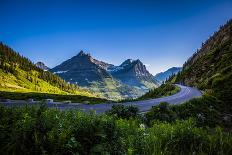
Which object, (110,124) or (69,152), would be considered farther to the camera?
(110,124)

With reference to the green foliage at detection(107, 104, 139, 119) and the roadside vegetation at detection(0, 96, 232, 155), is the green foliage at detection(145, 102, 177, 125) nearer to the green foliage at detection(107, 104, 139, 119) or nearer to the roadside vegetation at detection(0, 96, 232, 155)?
the green foliage at detection(107, 104, 139, 119)

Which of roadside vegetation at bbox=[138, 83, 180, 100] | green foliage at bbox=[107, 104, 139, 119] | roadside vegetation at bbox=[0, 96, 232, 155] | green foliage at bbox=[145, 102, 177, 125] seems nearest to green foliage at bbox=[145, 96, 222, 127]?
green foliage at bbox=[145, 102, 177, 125]

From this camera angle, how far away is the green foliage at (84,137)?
24.9 ft

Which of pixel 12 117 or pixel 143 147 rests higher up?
pixel 12 117

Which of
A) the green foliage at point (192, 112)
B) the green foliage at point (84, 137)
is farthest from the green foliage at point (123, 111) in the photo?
the green foliage at point (84, 137)

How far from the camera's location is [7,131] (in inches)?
327

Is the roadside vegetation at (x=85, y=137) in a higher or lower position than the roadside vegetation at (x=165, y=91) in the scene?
lower

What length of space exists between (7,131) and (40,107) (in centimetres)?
166

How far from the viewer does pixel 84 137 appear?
8.41 meters

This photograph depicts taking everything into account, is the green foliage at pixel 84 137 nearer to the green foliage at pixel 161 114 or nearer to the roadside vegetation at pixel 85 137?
the roadside vegetation at pixel 85 137

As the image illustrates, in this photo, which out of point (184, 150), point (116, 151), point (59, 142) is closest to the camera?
point (59, 142)

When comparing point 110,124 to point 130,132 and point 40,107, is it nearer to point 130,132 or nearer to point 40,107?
point 130,132

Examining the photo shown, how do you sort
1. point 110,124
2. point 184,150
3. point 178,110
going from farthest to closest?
1. point 178,110
2. point 184,150
3. point 110,124

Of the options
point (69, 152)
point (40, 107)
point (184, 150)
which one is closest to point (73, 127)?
point (69, 152)
